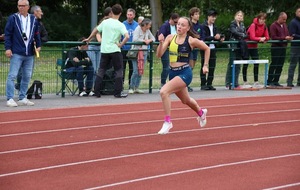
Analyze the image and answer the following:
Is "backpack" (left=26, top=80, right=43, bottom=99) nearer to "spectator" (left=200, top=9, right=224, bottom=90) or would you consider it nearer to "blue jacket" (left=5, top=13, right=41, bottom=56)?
"blue jacket" (left=5, top=13, right=41, bottom=56)

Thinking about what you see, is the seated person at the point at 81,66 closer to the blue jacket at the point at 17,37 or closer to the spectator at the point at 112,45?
the spectator at the point at 112,45

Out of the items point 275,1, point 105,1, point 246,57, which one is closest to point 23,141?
point 246,57

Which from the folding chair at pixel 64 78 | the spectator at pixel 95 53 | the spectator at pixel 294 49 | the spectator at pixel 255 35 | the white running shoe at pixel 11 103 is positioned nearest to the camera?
the white running shoe at pixel 11 103

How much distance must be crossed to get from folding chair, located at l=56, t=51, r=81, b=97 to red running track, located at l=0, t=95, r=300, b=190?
7.00 feet

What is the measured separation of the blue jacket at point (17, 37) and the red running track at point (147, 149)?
123cm

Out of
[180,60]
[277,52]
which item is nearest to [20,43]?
[180,60]

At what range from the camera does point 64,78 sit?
690 inches

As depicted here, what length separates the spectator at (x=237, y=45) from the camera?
19.9 meters

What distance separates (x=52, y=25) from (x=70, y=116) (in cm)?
2975

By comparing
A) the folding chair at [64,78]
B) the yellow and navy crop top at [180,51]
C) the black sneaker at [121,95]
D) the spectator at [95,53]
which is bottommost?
the black sneaker at [121,95]

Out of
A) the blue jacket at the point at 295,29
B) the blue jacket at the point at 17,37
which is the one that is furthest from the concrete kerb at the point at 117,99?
the blue jacket at the point at 295,29

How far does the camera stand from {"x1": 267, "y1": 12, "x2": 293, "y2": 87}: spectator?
67.9 ft

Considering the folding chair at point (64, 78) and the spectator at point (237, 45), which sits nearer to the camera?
the folding chair at point (64, 78)

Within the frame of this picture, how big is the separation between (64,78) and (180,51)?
18.8 ft
